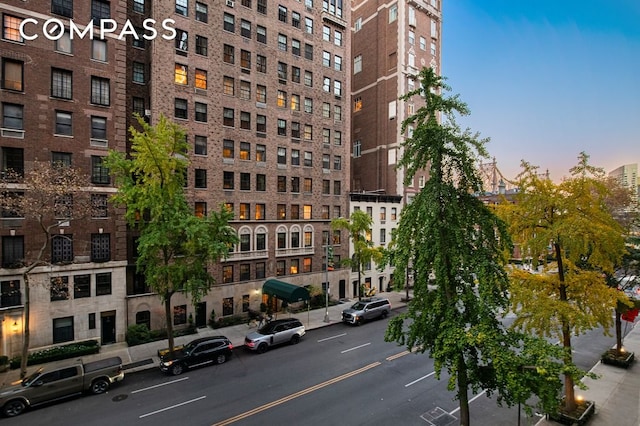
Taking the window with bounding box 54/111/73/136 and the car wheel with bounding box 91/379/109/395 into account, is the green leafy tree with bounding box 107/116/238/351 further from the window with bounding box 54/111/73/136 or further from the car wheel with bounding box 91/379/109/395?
the window with bounding box 54/111/73/136

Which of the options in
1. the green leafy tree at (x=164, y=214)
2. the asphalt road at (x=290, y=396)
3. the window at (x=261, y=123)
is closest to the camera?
the asphalt road at (x=290, y=396)

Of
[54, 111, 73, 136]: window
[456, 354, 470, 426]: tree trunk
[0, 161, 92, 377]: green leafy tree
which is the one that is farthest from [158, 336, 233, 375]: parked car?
[54, 111, 73, 136]: window

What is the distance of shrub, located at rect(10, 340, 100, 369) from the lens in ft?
66.6

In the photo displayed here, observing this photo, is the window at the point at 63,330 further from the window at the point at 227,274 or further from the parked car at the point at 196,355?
the window at the point at 227,274

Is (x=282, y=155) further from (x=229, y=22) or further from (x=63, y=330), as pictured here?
(x=63, y=330)

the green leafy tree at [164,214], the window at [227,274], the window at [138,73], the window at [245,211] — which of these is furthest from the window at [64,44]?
the window at [227,274]

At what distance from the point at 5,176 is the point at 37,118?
4.44m

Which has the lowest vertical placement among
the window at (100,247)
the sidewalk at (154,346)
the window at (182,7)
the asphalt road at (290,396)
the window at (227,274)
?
the sidewalk at (154,346)

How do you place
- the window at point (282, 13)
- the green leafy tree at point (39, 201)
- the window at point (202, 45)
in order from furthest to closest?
1. the window at point (282, 13)
2. the window at point (202, 45)
3. the green leafy tree at point (39, 201)

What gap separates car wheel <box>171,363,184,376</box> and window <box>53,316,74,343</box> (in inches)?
387

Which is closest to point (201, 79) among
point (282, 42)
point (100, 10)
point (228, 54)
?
point (228, 54)

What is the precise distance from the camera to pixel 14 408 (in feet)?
49.4

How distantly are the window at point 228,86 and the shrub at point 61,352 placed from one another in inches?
919

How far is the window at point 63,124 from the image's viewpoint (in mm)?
22609
